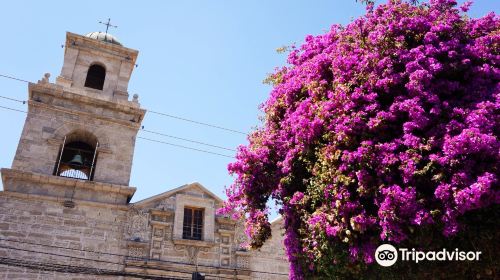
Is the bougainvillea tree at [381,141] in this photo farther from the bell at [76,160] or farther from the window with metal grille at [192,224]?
the bell at [76,160]

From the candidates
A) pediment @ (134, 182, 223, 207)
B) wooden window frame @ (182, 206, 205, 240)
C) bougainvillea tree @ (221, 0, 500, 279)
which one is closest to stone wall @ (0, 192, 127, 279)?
pediment @ (134, 182, 223, 207)

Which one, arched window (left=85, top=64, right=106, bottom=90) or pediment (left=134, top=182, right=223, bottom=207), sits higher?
arched window (left=85, top=64, right=106, bottom=90)

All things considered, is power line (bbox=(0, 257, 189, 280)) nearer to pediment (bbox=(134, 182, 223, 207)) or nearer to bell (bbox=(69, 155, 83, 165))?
pediment (bbox=(134, 182, 223, 207))

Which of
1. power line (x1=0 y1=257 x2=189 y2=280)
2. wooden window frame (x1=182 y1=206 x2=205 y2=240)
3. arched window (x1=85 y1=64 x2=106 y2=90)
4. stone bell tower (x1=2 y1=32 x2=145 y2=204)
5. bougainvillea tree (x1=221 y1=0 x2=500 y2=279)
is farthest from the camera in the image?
arched window (x1=85 y1=64 x2=106 y2=90)

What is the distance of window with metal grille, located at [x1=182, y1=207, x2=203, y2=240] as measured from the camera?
1558 cm

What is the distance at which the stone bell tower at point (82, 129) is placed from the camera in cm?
1471

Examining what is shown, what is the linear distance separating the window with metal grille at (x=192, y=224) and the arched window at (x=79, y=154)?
3601mm

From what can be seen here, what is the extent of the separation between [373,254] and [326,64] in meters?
3.94

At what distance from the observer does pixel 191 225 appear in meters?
15.8

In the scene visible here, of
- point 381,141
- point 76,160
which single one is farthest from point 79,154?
point 381,141

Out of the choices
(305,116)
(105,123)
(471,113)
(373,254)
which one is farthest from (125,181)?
(471,113)

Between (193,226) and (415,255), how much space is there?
9918 mm

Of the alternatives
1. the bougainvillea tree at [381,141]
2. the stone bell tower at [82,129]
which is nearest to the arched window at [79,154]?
the stone bell tower at [82,129]

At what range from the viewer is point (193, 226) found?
15.8 meters
